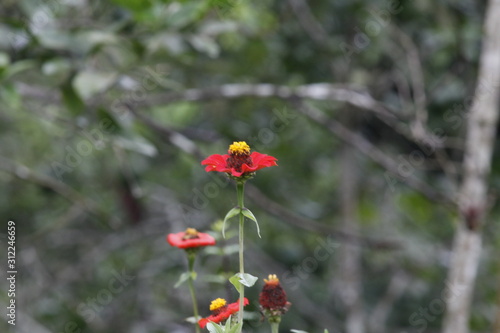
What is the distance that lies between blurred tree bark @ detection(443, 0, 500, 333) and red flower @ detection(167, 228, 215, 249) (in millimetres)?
2072

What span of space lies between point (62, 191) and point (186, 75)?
1.86 meters

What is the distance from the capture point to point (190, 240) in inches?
45.7

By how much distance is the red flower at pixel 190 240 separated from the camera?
1.14 m

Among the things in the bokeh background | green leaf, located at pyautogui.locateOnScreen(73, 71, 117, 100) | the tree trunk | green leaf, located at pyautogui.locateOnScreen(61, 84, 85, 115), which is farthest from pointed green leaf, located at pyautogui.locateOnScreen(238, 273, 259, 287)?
the tree trunk

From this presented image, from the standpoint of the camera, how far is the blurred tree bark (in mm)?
3004

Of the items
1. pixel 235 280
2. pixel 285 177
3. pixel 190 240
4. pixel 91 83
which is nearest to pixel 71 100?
pixel 91 83

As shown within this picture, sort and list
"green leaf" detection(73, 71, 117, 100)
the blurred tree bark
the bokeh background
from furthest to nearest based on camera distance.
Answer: the bokeh background
the blurred tree bark
"green leaf" detection(73, 71, 117, 100)

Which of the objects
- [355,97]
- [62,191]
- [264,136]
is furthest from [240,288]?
[264,136]

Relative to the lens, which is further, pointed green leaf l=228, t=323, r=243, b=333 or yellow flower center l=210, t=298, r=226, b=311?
yellow flower center l=210, t=298, r=226, b=311

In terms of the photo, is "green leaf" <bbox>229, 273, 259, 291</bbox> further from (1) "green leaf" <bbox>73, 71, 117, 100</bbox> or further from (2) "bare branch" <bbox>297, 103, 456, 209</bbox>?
Result: (2) "bare branch" <bbox>297, 103, 456, 209</bbox>

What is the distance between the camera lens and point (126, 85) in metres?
2.36

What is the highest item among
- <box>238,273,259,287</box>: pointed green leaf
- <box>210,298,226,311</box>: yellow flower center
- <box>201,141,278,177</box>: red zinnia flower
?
<box>201,141,278,177</box>: red zinnia flower

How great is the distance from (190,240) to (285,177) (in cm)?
307

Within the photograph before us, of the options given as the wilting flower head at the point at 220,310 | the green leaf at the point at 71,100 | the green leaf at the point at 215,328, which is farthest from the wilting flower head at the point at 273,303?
the green leaf at the point at 71,100
